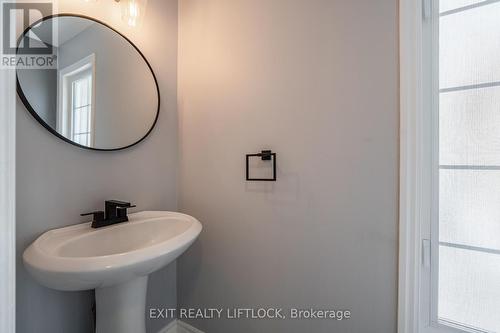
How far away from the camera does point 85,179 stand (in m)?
1.01

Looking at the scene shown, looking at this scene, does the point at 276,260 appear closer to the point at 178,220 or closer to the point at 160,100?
the point at 178,220

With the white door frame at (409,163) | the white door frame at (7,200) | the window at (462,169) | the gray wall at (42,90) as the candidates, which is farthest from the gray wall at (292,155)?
the white door frame at (7,200)

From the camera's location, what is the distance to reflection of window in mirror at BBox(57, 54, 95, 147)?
0.94 m

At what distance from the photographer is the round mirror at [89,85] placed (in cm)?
88

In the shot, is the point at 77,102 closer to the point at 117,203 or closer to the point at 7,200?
the point at 117,203

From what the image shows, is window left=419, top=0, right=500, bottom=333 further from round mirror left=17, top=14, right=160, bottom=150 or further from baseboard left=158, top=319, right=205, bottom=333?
round mirror left=17, top=14, right=160, bottom=150

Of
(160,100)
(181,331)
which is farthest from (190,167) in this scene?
(181,331)

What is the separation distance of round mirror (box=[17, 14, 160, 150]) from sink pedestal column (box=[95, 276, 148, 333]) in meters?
0.65

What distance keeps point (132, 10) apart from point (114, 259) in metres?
1.20

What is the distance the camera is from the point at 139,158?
1240 mm

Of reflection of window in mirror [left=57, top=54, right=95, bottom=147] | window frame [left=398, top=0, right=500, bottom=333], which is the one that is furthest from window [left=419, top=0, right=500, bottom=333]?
reflection of window in mirror [left=57, top=54, right=95, bottom=147]

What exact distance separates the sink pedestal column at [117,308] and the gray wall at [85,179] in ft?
0.56

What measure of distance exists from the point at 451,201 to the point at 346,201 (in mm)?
388

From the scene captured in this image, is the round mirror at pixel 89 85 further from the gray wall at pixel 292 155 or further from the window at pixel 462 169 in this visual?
the window at pixel 462 169
